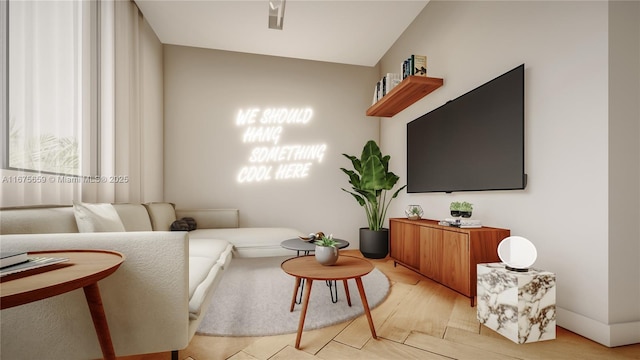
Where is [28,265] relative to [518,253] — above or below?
above

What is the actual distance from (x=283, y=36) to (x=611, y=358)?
3.73m

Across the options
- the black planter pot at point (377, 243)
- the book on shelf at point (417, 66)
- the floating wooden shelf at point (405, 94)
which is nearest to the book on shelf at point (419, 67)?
the book on shelf at point (417, 66)

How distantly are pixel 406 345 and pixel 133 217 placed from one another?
2021 mm

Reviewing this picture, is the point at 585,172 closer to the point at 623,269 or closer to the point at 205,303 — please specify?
the point at 623,269

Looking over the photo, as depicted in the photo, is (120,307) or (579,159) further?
(579,159)

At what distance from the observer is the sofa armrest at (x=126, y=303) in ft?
3.43

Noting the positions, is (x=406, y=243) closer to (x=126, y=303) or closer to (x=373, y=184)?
(x=373, y=184)

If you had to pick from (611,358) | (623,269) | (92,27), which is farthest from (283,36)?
(611,358)

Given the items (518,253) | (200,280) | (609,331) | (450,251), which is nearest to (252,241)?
(200,280)

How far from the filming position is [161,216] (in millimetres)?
2664

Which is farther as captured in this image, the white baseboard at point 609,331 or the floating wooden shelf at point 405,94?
the floating wooden shelf at point 405,94

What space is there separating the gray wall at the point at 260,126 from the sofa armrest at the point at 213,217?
34 centimetres

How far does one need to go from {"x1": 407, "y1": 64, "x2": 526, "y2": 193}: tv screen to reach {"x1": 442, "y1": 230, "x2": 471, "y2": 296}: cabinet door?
448 mm

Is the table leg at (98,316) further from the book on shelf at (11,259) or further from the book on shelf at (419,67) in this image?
the book on shelf at (419,67)
